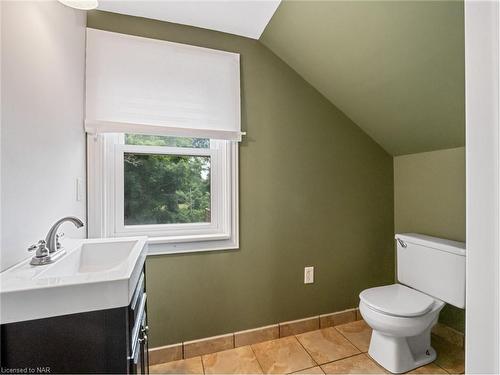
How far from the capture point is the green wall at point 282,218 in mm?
1642

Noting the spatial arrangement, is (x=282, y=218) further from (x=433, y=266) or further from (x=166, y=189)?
(x=433, y=266)

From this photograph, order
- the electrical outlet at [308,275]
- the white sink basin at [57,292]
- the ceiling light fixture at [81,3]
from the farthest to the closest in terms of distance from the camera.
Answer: the electrical outlet at [308,275] < the ceiling light fixture at [81,3] < the white sink basin at [57,292]

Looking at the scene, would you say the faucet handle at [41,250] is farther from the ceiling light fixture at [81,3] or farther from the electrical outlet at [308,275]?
the electrical outlet at [308,275]

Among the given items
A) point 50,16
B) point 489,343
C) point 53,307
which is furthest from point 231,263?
point 50,16

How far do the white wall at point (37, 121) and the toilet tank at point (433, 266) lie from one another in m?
2.09

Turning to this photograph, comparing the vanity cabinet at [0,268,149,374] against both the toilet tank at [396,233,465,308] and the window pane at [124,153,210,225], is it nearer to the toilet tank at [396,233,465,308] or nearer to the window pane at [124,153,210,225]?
the window pane at [124,153,210,225]

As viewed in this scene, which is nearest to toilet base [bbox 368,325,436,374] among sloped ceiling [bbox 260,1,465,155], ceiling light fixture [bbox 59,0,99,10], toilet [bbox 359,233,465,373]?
toilet [bbox 359,233,465,373]

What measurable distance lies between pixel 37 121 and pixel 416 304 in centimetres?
211

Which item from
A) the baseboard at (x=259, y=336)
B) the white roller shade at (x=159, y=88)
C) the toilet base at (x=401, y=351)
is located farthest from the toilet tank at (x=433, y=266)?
the white roller shade at (x=159, y=88)

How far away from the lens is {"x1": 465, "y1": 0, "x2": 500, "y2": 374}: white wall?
1.30ft

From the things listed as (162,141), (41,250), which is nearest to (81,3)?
(162,141)

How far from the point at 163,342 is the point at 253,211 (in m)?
1.02

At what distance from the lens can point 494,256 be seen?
40cm

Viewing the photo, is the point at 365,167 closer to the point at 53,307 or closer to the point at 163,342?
the point at 163,342
